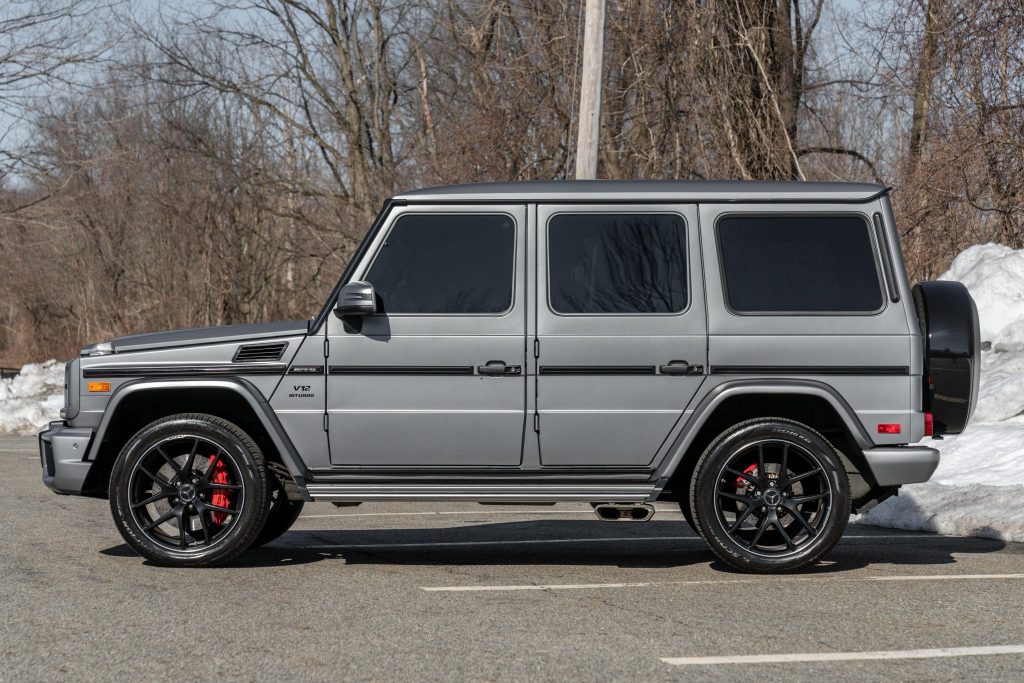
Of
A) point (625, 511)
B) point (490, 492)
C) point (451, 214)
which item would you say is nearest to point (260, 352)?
point (451, 214)

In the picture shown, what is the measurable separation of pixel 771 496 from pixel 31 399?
1823 cm

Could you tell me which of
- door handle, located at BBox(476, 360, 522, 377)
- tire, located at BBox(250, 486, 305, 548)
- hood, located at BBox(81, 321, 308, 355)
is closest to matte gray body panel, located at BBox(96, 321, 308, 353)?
hood, located at BBox(81, 321, 308, 355)

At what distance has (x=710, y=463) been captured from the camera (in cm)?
737

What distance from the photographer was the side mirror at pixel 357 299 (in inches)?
283

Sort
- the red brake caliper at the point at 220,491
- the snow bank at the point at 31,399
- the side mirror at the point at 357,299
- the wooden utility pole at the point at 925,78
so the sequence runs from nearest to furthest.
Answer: the side mirror at the point at 357,299 < the red brake caliper at the point at 220,491 < the wooden utility pole at the point at 925,78 < the snow bank at the point at 31,399

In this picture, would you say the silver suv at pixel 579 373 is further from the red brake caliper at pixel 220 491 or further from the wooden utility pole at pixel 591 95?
the wooden utility pole at pixel 591 95

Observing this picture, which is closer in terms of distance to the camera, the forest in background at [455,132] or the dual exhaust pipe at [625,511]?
the dual exhaust pipe at [625,511]

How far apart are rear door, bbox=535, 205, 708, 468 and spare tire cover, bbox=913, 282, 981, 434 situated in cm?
128

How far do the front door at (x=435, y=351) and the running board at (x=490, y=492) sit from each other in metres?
0.14

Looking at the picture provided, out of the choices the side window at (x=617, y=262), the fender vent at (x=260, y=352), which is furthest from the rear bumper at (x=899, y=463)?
the fender vent at (x=260, y=352)

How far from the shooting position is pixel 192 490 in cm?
753

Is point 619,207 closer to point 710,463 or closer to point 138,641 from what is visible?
point 710,463

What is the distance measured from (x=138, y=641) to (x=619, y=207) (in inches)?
140

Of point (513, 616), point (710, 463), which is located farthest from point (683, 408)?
point (513, 616)
